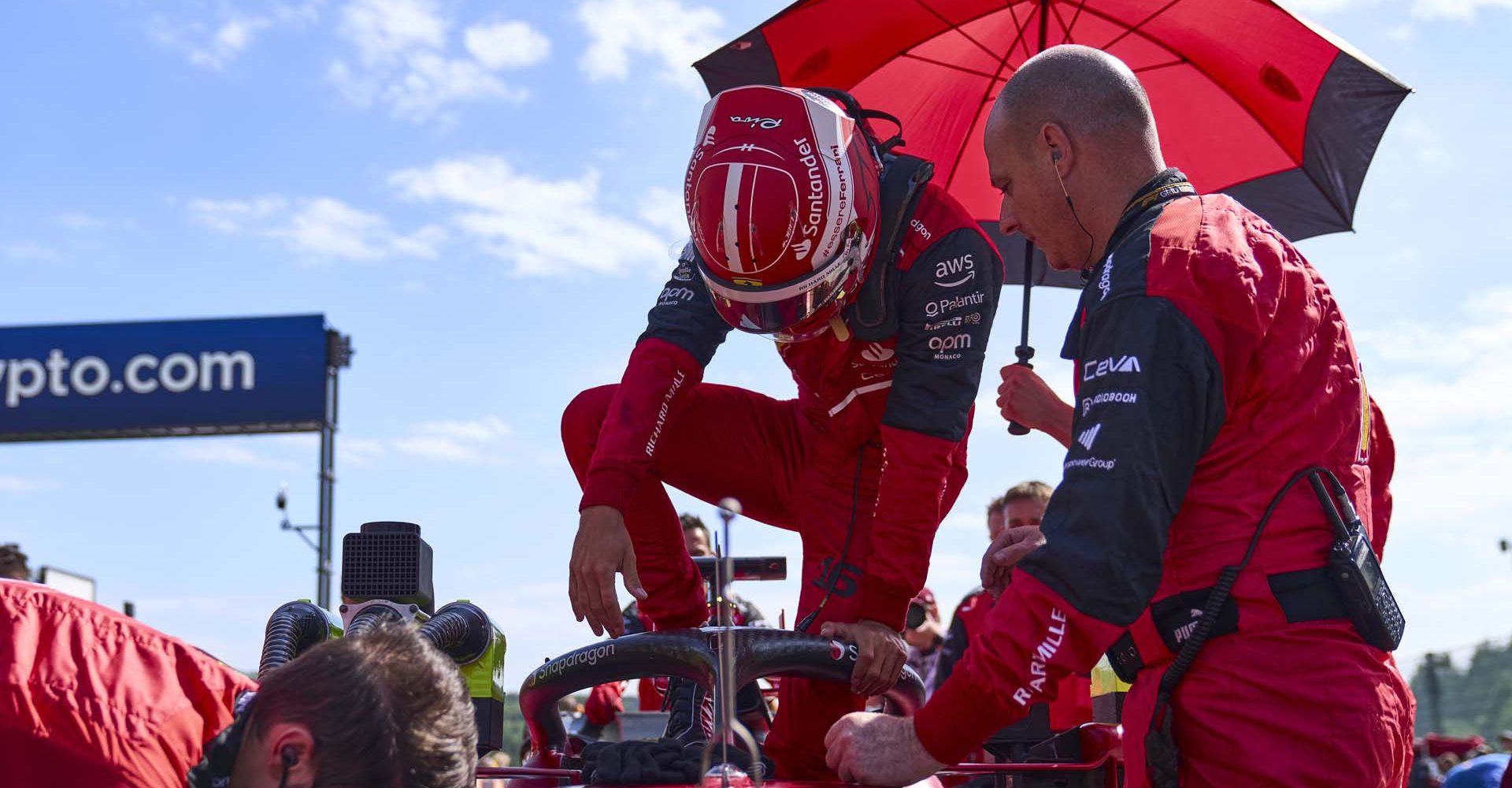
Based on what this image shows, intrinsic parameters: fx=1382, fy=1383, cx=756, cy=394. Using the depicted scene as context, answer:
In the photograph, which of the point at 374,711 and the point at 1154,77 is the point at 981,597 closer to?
the point at 1154,77

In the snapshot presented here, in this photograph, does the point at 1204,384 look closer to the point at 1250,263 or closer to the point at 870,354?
the point at 1250,263

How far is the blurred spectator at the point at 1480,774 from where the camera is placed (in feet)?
14.6

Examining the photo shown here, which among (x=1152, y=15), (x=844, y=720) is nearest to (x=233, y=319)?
(x=1152, y=15)

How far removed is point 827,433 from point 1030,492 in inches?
151

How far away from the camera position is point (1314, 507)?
2.31 m

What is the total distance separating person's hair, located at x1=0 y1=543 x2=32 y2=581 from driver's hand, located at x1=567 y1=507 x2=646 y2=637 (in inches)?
198

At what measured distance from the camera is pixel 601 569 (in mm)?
3352

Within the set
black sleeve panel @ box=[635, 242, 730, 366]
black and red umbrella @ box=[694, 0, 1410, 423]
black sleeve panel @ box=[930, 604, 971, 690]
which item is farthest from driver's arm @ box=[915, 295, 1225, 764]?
black sleeve panel @ box=[930, 604, 971, 690]

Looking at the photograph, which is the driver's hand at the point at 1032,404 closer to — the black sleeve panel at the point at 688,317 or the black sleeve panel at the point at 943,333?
the black sleeve panel at the point at 943,333

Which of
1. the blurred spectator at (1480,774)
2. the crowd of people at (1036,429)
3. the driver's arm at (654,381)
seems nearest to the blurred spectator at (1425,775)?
the blurred spectator at (1480,774)

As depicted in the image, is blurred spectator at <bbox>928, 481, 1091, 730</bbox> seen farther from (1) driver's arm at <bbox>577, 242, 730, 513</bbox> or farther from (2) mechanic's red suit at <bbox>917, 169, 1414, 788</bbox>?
(2) mechanic's red suit at <bbox>917, 169, 1414, 788</bbox>

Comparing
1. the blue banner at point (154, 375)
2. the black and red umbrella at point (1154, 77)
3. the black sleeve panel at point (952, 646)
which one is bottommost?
the black sleeve panel at point (952, 646)

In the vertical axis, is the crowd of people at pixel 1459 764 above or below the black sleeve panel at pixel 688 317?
below

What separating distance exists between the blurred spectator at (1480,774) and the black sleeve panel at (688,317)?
2840 mm
